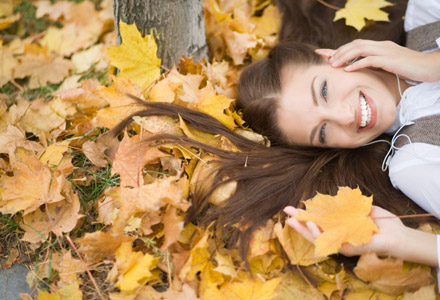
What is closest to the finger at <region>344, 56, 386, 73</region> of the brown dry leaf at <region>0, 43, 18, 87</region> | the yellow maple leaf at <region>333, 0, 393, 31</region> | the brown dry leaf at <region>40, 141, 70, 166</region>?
the yellow maple leaf at <region>333, 0, 393, 31</region>

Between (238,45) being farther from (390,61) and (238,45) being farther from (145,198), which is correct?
(145,198)

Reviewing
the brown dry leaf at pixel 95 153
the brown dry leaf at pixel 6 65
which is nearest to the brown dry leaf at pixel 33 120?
the brown dry leaf at pixel 95 153

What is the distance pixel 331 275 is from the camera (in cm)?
158

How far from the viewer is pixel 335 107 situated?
194 centimetres

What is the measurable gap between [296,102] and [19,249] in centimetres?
145

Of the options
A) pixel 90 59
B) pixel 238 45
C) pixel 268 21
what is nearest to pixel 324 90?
pixel 238 45

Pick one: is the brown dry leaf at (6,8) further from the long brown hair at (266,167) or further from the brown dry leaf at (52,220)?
the brown dry leaf at (52,220)

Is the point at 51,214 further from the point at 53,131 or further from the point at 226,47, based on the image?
the point at 226,47

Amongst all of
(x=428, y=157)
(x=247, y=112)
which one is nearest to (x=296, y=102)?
(x=247, y=112)

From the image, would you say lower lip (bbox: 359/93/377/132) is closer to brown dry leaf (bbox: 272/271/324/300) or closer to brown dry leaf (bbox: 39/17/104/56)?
brown dry leaf (bbox: 272/271/324/300)

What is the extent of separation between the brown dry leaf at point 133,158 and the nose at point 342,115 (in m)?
0.82

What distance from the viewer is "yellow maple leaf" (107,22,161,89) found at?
2.01m

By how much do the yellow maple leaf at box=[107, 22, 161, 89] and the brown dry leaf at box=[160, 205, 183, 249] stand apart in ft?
2.57

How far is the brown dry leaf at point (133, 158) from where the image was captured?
5.48 feet
